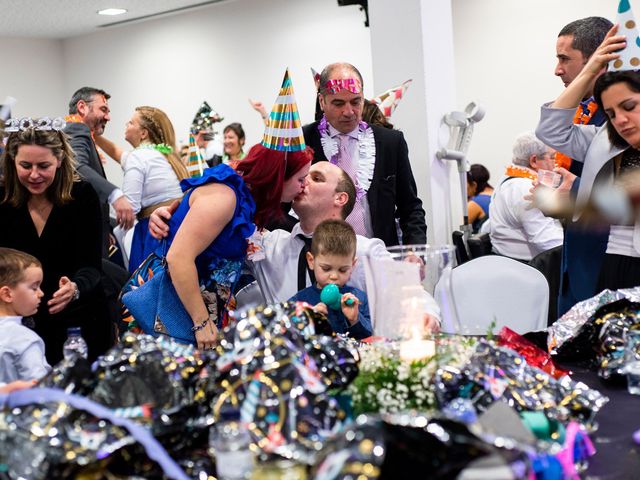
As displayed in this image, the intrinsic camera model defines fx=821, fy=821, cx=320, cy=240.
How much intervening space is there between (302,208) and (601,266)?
90cm

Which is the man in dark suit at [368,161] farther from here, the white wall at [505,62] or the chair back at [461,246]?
the white wall at [505,62]

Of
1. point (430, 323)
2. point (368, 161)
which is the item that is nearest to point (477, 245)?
point (368, 161)

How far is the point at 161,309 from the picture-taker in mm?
2191

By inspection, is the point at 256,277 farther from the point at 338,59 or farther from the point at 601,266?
the point at 338,59

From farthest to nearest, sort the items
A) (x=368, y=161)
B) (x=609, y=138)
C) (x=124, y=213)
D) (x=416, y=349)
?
(x=124, y=213) < (x=368, y=161) < (x=609, y=138) < (x=416, y=349)

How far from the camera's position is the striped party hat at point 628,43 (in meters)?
2.39

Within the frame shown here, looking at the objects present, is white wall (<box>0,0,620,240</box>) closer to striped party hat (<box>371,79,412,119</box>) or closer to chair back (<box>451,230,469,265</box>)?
chair back (<box>451,230,469,265</box>)

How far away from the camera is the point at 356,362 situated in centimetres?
131

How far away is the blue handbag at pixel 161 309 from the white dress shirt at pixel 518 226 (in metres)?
2.55

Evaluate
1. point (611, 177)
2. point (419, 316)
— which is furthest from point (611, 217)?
point (419, 316)

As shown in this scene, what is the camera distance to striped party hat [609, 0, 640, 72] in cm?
239

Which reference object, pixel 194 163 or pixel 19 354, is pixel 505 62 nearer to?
pixel 194 163

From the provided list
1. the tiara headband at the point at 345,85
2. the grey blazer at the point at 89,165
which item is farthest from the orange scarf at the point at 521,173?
the grey blazer at the point at 89,165

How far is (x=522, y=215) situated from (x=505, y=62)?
13.2ft
